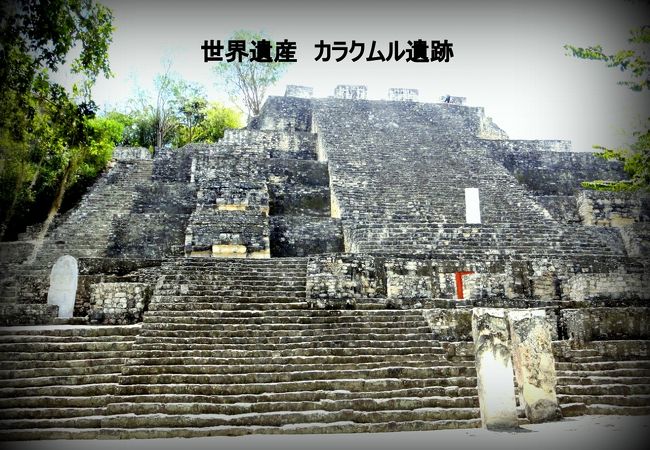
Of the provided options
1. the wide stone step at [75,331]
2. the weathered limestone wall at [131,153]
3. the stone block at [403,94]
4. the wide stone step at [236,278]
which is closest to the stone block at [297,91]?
the stone block at [403,94]

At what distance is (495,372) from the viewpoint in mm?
4379

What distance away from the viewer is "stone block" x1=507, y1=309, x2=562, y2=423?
458cm

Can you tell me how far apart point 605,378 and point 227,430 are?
4.39 metres

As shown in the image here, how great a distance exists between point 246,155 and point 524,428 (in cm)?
1165

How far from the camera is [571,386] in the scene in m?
5.59

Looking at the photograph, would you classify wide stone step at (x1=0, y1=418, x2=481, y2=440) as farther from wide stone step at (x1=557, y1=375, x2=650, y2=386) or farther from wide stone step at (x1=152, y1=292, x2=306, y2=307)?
wide stone step at (x1=152, y1=292, x2=306, y2=307)

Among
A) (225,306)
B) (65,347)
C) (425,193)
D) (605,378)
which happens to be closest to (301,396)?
(225,306)

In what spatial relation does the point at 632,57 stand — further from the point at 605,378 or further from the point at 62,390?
the point at 62,390

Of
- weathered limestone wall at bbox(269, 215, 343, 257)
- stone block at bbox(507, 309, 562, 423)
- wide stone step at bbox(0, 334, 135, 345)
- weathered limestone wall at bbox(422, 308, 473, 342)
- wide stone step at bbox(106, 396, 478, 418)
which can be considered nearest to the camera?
stone block at bbox(507, 309, 562, 423)

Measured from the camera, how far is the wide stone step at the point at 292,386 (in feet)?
17.3

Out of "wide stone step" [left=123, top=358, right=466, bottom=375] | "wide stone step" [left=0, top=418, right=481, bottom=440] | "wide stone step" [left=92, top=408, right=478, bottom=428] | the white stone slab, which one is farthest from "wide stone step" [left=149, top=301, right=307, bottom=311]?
the white stone slab

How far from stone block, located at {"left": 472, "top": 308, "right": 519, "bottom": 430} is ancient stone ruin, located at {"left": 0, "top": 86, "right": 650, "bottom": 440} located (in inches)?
0.7

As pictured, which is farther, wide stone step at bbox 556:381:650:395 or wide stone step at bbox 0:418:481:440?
wide stone step at bbox 556:381:650:395

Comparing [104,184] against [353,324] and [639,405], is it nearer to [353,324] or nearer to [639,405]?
[353,324]
